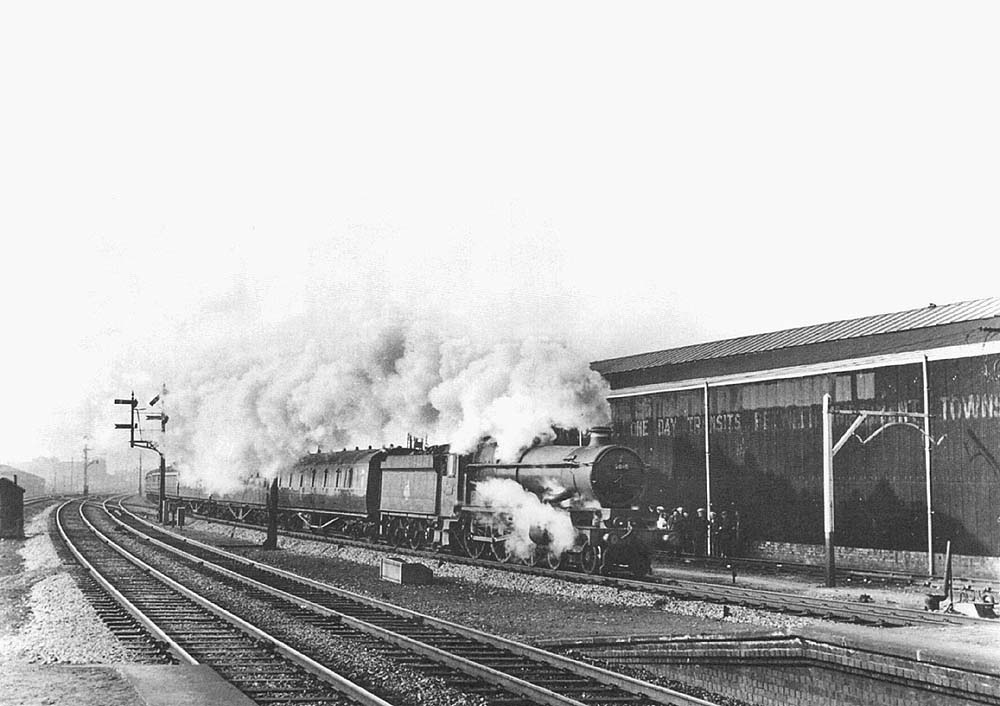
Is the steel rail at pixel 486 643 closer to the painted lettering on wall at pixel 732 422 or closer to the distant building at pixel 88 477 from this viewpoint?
the painted lettering on wall at pixel 732 422

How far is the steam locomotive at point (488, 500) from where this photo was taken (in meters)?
21.0

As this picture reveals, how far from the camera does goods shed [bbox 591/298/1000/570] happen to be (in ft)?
69.1

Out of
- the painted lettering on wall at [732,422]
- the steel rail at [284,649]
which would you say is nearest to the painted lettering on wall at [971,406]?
the painted lettering on wall at [732,422]

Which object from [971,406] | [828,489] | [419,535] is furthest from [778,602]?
[419,535]

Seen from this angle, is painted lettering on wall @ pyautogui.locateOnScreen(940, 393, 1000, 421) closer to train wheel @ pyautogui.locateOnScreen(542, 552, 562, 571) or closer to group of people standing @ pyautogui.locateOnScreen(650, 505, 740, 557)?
group of people standing @ pyautogui.locateOnScreen(650, 505, 740, 557)

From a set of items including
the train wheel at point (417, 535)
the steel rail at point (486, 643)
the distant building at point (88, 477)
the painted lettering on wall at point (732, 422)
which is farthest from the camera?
the distant building at point (88, 477)

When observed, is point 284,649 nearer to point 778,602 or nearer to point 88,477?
point 778,602

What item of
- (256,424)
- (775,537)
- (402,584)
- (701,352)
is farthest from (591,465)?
(256,424)

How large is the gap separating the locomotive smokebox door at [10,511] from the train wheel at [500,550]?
64.0ft

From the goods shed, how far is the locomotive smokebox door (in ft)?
71.2

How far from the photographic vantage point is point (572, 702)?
30.4 ft

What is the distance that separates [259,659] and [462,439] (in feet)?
45.4

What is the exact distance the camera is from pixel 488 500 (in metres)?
23.7

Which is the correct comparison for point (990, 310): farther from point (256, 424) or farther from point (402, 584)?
point (256, 424)
